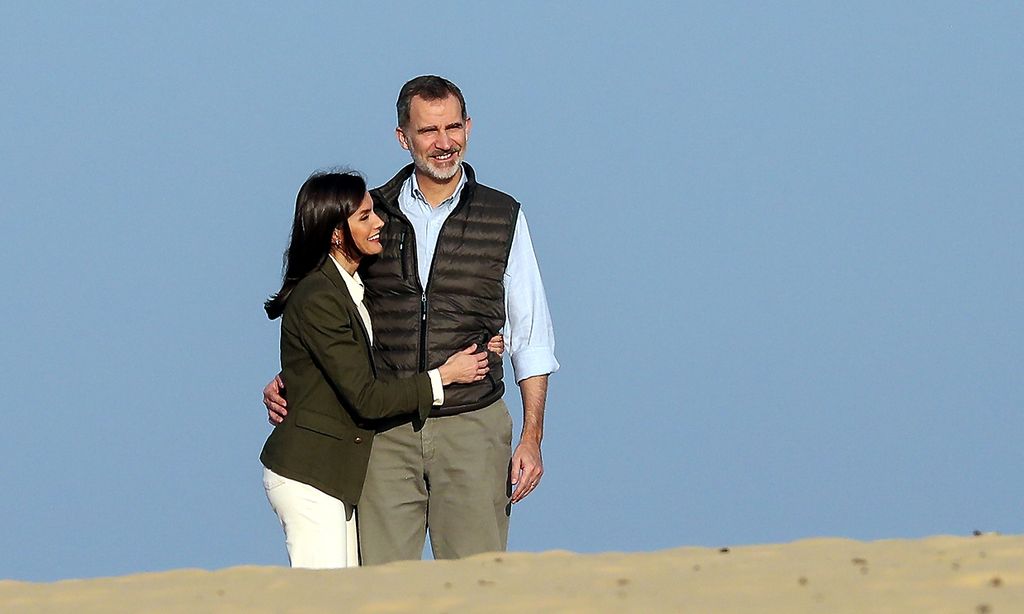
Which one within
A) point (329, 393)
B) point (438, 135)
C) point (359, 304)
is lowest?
point (329, 393)

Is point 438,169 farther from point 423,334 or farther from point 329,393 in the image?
point 329,393

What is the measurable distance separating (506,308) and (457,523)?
93 cm

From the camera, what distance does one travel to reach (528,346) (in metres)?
7.37

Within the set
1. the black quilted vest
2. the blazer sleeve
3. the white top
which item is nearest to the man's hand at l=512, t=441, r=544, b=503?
the black quilted vest

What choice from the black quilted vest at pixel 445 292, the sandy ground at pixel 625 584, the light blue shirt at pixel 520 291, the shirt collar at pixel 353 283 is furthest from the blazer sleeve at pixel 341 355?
the sandy ground at pixel 625 584

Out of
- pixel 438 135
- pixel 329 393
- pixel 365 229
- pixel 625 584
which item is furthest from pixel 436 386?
pixel 625 584

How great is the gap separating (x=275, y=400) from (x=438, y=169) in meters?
1.14

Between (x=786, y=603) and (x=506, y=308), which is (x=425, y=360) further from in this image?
(x=786, y=603)

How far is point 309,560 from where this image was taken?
21.7ft

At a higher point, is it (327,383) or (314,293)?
(314,293)

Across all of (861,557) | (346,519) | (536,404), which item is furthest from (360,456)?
(861,557)

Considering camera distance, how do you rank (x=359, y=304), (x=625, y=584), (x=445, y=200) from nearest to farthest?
(x=625, y=584), (x=359, y=304), (x=445, y=200)

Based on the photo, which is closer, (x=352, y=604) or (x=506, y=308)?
(x=352, y=604)

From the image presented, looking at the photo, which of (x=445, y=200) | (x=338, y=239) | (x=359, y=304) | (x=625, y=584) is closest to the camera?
(x=625, y=584)
